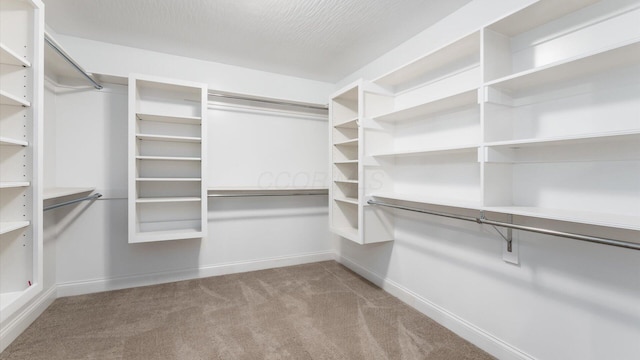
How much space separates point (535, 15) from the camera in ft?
4.84

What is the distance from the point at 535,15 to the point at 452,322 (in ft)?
6.86

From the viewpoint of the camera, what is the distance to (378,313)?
233 cm

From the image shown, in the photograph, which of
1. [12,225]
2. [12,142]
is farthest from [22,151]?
[12,225]

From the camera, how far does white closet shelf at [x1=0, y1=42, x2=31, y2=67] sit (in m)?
1.24

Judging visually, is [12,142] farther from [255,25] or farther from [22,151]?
[255,25]

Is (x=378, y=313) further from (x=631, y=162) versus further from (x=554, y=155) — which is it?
(x=631, y=162)

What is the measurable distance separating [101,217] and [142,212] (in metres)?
0.37

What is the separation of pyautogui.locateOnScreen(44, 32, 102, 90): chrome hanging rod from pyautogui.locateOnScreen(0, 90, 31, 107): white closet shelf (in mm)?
683

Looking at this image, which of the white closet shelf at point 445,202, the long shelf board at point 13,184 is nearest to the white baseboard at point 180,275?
the white closet shelf at point 445,202

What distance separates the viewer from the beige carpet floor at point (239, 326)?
1832mm

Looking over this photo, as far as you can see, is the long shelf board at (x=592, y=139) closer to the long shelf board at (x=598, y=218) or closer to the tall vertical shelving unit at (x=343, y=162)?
the long shelf board at (x=598, y=218)

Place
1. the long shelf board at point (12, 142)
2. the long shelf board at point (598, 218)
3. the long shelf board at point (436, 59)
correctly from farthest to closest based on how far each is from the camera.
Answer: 1. the long shelf board at point (436, 59)
2. the long shelf board at point (12, 142)
3. the long shelf board at point (598, 218)

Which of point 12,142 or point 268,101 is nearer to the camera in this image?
point 12,142

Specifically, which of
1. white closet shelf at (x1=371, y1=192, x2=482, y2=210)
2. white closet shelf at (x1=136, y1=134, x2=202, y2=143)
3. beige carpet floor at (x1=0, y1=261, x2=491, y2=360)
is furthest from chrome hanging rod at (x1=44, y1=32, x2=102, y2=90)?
white closet shelf at (x1=371, y1=192, x2=482, y2=210)
